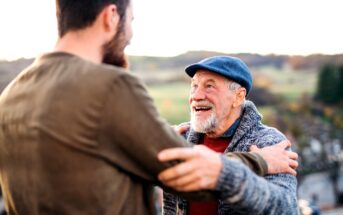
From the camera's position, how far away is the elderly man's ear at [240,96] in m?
3.41

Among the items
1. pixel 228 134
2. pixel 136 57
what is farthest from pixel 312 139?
pixel 228 134

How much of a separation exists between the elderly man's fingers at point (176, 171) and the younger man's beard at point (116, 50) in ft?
1.63

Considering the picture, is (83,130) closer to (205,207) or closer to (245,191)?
(245,191)

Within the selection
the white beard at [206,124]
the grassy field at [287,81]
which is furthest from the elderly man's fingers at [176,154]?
the grassy field at [287,81]

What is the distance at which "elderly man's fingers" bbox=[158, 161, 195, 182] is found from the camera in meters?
1.72

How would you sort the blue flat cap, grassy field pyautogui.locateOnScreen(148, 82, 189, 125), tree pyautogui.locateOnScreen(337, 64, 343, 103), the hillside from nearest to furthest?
the blue flat cap, grassy field pyautogui.locateOnScreen(148, 82, 189, 125), the hillside, tree pyautogui.locateOnScreen(337, 64, 343, 103)

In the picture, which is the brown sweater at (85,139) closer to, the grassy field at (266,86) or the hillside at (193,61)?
the grassy field at (266,86)

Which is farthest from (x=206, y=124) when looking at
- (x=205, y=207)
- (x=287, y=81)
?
(x=287, y=81)

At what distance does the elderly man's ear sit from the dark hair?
1.72 meters

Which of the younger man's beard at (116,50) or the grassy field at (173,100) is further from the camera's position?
the grassy field at (173,100)

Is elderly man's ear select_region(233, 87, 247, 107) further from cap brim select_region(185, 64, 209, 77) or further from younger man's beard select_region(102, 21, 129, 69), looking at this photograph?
younger man's beard select_region(102, 21, 129, 69)

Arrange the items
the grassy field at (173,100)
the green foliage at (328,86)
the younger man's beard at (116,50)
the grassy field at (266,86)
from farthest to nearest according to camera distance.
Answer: the green foliage at (328,86)
the grassy field at (266,86)
the grassy field at (173,100)
the younger man's beard at (116,50)

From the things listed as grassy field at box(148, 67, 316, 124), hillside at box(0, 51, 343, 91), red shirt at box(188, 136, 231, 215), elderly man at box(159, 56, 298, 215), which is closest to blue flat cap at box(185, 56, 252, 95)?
elderly man at box(159, 56, 298, 215)

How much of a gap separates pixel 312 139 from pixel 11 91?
44.1 metres
